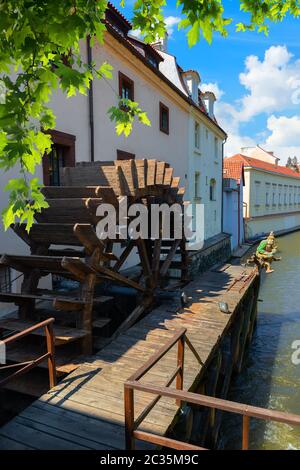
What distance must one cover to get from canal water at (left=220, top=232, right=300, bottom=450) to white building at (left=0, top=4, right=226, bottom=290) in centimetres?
525

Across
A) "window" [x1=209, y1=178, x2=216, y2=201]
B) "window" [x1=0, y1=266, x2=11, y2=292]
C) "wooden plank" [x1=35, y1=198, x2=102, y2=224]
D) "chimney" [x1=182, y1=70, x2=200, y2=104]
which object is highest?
"chimney" [x1=182, y1=70, x2=200, y2=104]

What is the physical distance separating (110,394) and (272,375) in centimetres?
575

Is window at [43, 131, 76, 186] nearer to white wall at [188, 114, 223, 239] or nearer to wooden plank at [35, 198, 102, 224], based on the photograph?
wooden plank at [35, 198, 102, 224]

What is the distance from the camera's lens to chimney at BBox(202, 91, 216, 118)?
19891 mm

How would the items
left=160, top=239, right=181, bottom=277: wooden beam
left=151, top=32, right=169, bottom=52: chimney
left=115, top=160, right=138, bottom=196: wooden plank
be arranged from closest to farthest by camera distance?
left=115, top=160, right=138, bottom=196: wooden plank < left=160, top=239, right=181, bottom=277: wooden beam < left=151, top=32, right=169, bottom=52: chimney

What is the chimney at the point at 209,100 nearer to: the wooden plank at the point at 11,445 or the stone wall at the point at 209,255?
the stone wall at the point at 209,255

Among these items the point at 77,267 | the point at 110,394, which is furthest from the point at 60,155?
the point at 110,394

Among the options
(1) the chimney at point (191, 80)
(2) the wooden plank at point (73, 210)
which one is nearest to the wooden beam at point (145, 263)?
(2) the wooden plank at point (73, 210)

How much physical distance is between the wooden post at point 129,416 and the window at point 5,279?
426 cm

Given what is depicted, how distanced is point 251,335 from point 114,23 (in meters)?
10.0

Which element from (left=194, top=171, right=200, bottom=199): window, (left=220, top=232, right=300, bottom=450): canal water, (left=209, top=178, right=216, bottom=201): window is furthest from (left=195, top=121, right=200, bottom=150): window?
(left=220, top=232, right=300, bottom=450): canal water

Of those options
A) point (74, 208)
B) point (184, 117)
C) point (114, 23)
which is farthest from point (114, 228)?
point (184, 117)

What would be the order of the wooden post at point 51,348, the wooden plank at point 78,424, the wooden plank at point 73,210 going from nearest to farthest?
the wooden plank at point 78,424 < the wooden post at point 51,348 < the wooden plank at point 73,210

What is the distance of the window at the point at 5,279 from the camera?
6.40 meters
